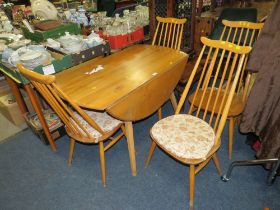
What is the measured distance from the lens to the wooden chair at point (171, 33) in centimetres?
200

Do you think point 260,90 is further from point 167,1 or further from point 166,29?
point 167,1

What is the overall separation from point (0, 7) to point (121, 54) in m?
1.88

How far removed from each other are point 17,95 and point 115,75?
105 cm

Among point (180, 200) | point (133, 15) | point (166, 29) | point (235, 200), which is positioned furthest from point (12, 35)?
point (235, 200)

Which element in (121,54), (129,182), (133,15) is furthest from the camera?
(133,15)

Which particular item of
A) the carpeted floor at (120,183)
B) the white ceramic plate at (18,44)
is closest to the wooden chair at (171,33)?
the carpeted floor at (120,183)

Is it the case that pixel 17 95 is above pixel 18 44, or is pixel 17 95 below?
below

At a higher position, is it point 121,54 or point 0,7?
point 0,7

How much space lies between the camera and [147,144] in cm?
197

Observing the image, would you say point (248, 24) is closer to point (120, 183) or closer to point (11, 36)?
point (120, 183)

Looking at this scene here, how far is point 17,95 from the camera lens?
199cm

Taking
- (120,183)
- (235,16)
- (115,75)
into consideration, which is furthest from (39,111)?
(235,16)

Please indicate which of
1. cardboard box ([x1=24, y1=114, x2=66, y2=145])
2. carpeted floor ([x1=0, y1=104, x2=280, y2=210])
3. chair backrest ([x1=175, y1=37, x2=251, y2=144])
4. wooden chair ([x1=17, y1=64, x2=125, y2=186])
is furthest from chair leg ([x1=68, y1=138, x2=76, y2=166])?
chair backrest ([x1=175, y1=37, x2=251, y2=144])

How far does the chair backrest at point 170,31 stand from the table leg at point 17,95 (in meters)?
1.36
